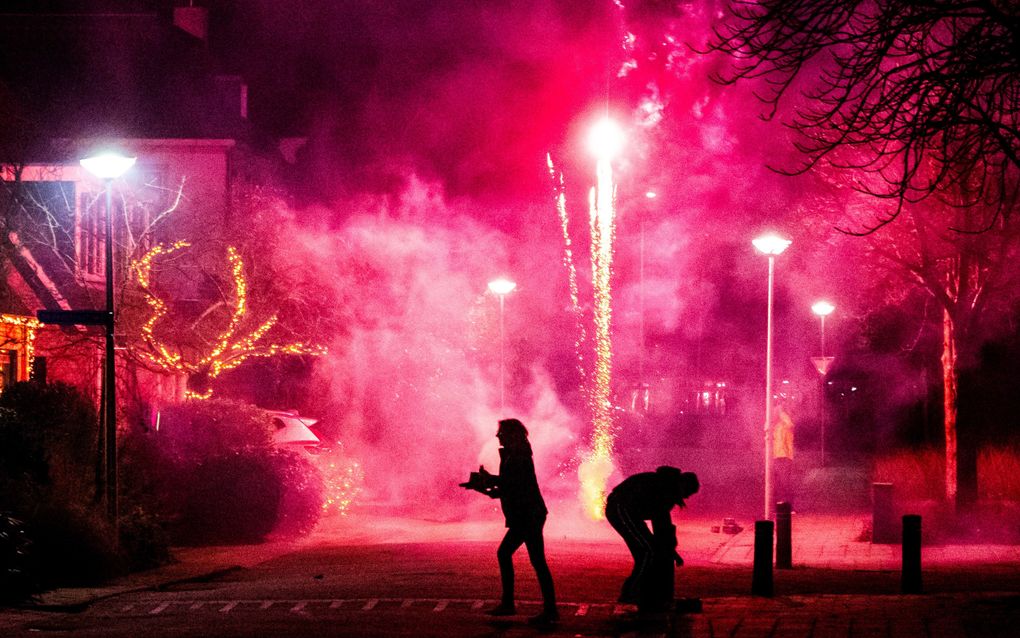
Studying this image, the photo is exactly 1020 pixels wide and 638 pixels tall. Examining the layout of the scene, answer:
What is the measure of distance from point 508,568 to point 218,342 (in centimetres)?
1450

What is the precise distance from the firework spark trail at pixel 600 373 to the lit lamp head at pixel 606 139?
12.8 inches

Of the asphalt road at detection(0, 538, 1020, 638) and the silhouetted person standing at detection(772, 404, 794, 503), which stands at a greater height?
the silhouetted person standing at detection(772, 404, 794, 503)

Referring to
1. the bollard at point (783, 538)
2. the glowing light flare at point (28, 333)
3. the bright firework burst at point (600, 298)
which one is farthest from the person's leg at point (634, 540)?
the glowing light flare at point (28, 333)

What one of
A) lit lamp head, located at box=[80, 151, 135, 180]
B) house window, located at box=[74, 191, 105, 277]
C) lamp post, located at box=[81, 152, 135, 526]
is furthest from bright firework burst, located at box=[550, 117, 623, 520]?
lit lamp head, located at box=[80, 151, 135, 180]

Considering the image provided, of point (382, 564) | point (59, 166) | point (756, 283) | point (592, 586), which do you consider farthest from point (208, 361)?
point (756, 283)

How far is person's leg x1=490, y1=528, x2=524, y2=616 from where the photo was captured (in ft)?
34.7

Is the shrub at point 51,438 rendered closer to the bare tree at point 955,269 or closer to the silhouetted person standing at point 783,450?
the bare tree at point 955,269

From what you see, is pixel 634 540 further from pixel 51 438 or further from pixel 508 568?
pixel 51 438

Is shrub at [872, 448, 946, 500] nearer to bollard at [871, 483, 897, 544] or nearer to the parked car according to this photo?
bollard at [871, 483, 897, 544]

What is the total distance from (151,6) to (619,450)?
19549mm

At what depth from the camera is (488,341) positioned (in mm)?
28641

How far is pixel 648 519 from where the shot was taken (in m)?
10.6

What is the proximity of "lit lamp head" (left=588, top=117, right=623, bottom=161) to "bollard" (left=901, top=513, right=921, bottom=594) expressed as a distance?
13.3 metres

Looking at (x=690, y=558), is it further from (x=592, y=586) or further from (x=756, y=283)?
(x=756, y=283)
